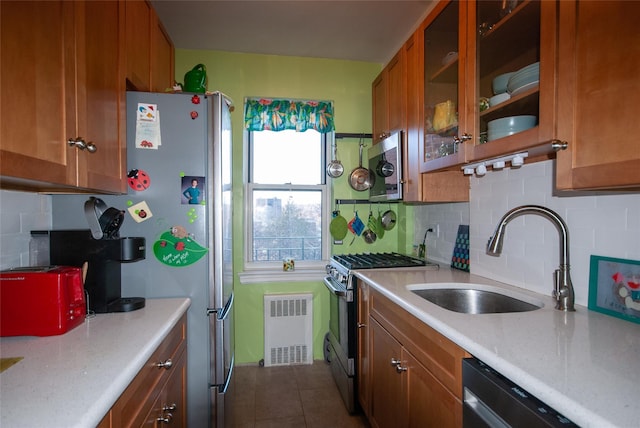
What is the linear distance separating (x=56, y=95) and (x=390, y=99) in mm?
1973

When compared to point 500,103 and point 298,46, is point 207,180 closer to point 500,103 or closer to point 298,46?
point 500,103

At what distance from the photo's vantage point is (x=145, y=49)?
179 cm

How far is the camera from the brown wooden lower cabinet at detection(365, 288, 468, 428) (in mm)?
1053

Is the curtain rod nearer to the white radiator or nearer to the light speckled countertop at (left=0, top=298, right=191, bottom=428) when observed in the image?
the white radiator

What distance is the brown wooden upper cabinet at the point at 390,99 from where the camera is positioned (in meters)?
2.11

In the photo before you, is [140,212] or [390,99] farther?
[390,99]

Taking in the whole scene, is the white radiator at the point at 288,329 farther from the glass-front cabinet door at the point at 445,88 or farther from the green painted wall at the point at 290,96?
the glass-front cabinet door at the point at 445,88

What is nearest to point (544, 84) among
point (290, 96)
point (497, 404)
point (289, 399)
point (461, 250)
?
point (497, 404)

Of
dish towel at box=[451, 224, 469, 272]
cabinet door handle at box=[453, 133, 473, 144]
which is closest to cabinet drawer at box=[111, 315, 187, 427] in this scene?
cabinet door handle at box=[453, 133, 473, 144]

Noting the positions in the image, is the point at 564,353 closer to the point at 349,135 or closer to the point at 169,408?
the point at 169,408

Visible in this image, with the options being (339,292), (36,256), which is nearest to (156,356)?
(36,256)

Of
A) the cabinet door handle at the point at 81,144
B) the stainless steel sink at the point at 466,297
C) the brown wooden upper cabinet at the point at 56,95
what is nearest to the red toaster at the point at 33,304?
the brown wooden upper cabinet at the point at 56,95

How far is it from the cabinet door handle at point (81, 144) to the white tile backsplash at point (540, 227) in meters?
1.85

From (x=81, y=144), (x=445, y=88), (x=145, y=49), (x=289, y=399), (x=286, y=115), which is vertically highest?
(x=145, y=49)
